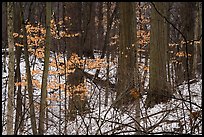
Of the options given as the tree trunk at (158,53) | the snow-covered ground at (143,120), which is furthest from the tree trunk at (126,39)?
the snow-covered ground at (143,120)

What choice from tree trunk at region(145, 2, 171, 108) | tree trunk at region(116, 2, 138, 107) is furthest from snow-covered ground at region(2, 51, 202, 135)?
tree trunk at region(116, 2, 138, 107)

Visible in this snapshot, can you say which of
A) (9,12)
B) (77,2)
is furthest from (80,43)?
(9,12)

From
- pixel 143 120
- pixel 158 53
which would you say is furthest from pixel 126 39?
pixel 143 120

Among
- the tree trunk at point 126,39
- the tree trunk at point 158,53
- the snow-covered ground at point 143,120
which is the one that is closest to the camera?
the snow-covered ground at point 143,120

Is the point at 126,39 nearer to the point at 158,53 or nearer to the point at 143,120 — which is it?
the point at 158,53

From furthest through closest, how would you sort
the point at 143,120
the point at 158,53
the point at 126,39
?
the point at 126,39 < the point at 158,53 < the point at 143,120

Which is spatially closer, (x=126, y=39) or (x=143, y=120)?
(x=143, y=120)

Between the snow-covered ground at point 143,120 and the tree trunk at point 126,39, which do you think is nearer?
the snow-covered ground at point 143,120

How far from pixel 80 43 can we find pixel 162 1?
10.9 feet

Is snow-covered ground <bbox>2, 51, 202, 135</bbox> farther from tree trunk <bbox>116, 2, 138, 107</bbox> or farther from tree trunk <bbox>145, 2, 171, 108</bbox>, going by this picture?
tree trunk <bbox>116, 2, 138, 107</bbox>

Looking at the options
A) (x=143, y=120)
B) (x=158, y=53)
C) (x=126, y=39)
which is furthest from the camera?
(x=126, y=39)

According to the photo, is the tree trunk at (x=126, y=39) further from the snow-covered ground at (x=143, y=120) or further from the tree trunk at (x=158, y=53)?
the snow-covered ground at (x=143, y=120)

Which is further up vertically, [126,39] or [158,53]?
[126,39]

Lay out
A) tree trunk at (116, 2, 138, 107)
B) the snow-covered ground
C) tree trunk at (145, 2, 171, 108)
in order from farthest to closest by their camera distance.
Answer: tree trunk at (116, 2, 138, 107) < tree trunk at (145, 2, 171, 108) < the snow-covered ground
